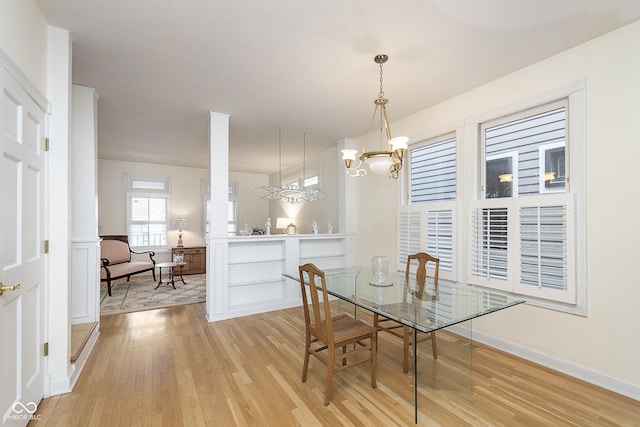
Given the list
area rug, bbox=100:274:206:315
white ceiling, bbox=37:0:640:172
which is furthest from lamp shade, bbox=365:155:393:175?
area rug, bbox=100:274:206:315

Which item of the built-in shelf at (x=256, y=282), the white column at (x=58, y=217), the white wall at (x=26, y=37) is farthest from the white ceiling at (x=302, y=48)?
the built-in shelf at (x=256, y=282)

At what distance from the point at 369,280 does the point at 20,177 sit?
2.73 m

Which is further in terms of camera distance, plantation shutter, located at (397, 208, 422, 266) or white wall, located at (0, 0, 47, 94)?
plantation shutter, located at (397, 208, 422, 266)

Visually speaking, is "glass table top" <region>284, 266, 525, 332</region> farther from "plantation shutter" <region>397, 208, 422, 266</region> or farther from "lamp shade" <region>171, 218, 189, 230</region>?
"lamp shade" <region>171, 218, 189, 230</region>

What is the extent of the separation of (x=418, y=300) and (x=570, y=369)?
1.52 metres

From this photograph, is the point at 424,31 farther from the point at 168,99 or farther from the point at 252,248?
the point at 252,248

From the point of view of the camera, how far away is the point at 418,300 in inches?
88.5

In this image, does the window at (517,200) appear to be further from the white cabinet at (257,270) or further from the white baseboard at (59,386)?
the white baseboard at (59,386)

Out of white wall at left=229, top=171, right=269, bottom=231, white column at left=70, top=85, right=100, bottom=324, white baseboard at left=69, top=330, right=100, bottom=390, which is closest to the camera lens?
white baseboard at left=69, top=330, right=100, bottom=390

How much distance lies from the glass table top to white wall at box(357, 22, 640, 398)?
0.86 metres

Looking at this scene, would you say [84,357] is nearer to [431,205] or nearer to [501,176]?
[431,205]

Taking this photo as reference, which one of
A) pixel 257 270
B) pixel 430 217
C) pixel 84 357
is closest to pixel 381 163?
pixel 430 217

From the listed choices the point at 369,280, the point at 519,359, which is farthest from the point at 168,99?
the point at 519,359

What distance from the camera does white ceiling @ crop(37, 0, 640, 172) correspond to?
2.04 meters
